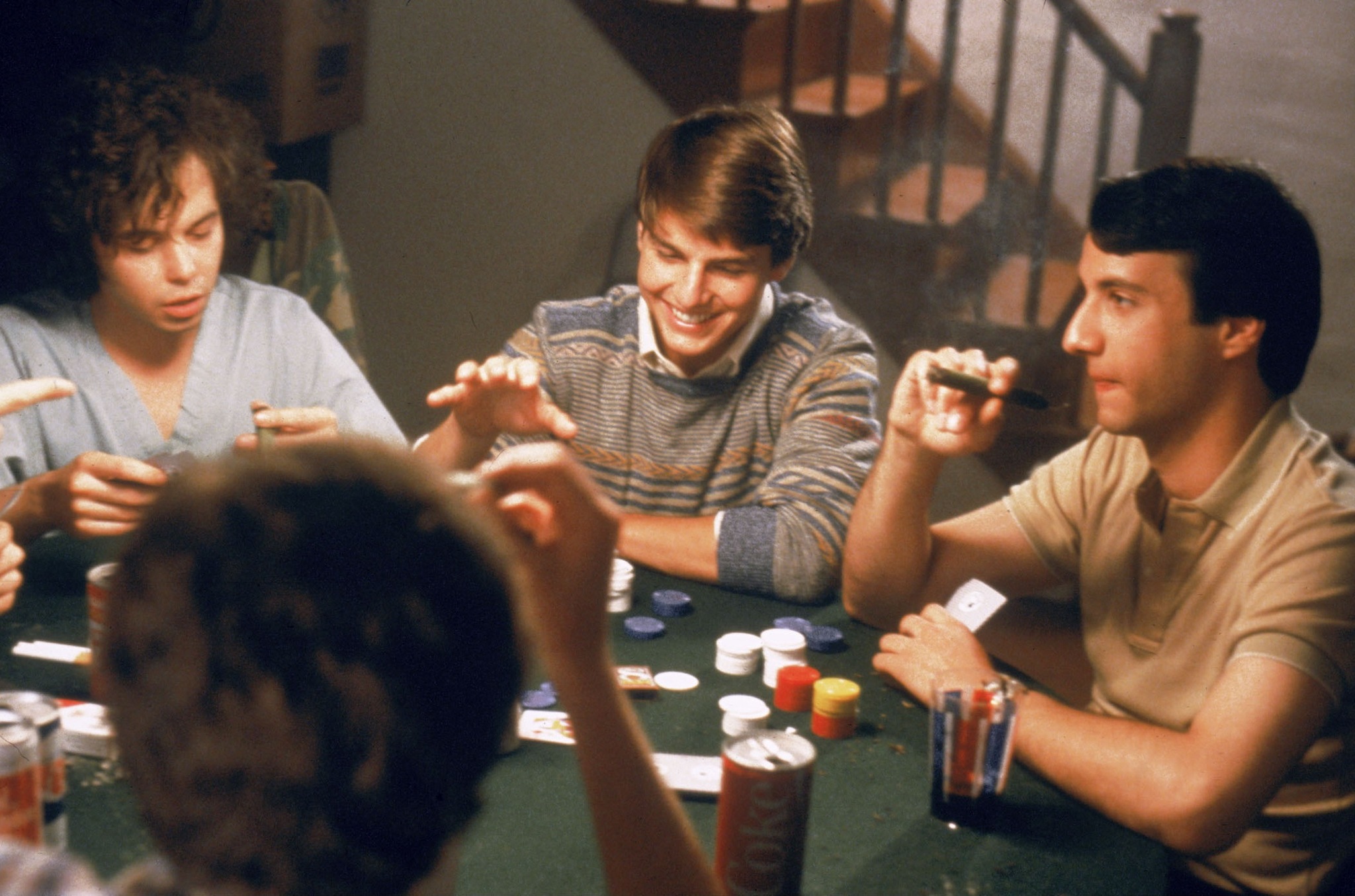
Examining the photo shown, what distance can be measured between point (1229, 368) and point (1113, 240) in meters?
0.23

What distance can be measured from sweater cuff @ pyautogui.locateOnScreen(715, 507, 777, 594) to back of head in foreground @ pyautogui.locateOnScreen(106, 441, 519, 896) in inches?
48.3

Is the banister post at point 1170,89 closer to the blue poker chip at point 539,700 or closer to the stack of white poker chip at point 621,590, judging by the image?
the stack of white poker chip at point 621,590

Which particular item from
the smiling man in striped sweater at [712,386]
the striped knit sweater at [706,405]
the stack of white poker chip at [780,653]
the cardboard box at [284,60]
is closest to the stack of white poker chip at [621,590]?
the smiling man in striped sweater at [712,386]

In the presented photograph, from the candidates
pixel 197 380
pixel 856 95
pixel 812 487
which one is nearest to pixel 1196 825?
pixel 812 487

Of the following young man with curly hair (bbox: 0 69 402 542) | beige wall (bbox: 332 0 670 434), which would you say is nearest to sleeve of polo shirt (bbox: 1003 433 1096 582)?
young man with curly hair (bbox: 0 69 402 542)

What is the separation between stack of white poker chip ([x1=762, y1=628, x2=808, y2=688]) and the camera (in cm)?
146

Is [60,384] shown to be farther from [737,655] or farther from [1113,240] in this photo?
[1113,240]

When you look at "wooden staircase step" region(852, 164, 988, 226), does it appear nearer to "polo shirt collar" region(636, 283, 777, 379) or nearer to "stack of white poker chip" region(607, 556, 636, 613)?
"polo shirt collar" region(636, 283, 777, 379)

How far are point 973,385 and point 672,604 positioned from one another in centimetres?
51

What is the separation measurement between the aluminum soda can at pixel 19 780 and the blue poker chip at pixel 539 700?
0.51 meters

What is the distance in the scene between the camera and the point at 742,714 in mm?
1302

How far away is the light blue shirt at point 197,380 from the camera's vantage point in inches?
79.4

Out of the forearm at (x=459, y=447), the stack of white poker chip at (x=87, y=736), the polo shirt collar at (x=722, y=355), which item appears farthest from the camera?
the polo shirt collar at (x=722, y=355)

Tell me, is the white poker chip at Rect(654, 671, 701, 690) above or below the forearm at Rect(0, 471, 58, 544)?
below
